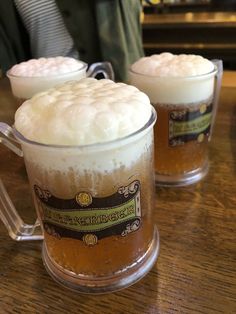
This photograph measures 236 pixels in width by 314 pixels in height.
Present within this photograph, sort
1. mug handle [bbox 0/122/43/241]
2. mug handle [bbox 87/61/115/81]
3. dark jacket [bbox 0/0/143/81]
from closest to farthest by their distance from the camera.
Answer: mug handle [bbox 0/122/43/241], mug handle [bbox 87/61/115/81], dark jacket [bbox 0/0/143/81]

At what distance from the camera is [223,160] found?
29.9 inches

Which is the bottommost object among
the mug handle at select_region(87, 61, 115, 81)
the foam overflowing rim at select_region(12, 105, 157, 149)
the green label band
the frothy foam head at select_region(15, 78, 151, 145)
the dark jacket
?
the dark jacket

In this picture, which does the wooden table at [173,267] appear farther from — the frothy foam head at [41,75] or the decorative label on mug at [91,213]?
the frothy foam head at [41,75]

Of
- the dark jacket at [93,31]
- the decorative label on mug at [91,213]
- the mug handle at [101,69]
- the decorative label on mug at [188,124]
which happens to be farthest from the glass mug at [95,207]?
the dark jacket at [93,31]

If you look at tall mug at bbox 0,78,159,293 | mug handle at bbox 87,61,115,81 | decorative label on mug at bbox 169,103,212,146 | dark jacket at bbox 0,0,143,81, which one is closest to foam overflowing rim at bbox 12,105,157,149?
tall mug at bbox 0,78,159,293

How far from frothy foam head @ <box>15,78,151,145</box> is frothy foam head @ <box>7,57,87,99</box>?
0.23 meters

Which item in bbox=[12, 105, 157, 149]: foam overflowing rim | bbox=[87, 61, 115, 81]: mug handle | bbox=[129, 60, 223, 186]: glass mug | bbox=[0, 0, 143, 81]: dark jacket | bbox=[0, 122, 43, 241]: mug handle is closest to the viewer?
bbox=[12, 105, 157, 149]: foam overflowing rim

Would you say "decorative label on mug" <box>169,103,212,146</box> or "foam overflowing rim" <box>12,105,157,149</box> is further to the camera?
"decorative label on mug" <box>169,103,212,146</box>

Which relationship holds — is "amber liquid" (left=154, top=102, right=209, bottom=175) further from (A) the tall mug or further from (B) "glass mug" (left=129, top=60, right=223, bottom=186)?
(A) the tall mug

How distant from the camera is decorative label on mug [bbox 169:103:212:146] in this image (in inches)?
25.1

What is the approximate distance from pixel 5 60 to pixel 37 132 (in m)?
1.54

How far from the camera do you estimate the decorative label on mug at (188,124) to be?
0.64m

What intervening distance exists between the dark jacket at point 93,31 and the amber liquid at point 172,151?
1054 millimetres

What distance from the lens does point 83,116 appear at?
39 cm
